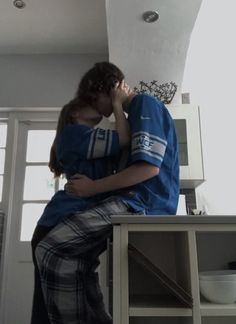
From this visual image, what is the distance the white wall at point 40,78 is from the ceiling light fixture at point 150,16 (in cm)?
114

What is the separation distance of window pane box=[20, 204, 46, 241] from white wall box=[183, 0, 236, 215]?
138cm

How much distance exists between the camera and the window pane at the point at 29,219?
2.76 meters

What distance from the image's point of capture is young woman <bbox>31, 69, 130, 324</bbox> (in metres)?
0.95

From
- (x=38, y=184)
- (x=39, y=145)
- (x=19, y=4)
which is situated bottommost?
(x=38, y=184)

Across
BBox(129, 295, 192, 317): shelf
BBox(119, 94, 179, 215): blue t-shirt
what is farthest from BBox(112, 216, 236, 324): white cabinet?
BBox(119, 94, 179, 215): blue t-shirt

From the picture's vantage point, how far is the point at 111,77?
3.48ft

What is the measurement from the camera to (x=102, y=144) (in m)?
0.95

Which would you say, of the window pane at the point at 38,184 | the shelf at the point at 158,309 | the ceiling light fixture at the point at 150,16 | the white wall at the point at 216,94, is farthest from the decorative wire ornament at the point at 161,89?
the shelf at the point at 158,309

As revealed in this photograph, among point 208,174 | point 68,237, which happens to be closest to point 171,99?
point 208,174

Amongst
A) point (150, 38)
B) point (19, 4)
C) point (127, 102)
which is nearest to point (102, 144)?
point (127, 102)

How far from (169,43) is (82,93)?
4.13 feet

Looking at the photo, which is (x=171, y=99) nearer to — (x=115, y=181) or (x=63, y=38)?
(x=63, y=38)

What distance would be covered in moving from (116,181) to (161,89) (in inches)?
66.2

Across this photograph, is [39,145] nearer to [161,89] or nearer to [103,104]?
[161,89]
